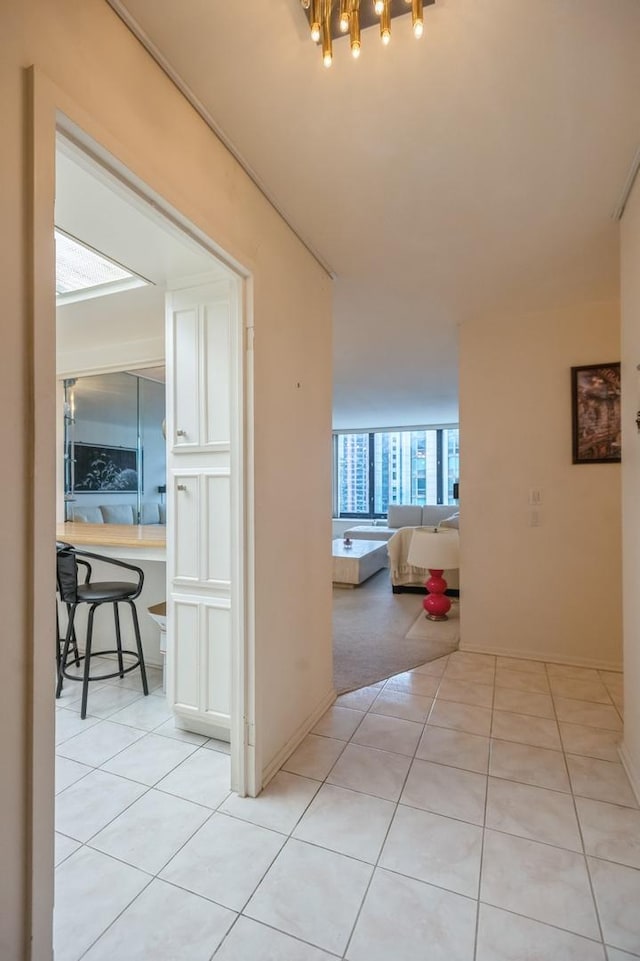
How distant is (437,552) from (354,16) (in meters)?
3.32

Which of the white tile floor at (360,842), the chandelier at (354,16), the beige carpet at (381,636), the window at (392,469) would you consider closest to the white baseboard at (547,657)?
the beige carpet at (381,636)

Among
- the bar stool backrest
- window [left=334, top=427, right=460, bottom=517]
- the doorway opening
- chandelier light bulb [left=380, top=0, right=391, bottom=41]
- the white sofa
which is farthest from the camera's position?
window [left=334, top=427, right=460, bottom=517]

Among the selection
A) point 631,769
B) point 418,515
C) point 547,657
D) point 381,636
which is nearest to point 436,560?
point 381,636

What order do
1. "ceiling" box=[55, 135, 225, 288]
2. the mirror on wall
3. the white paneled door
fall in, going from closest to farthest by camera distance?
"ceiling" box=[55, 135, 225, 288], the white paneled door, the mirror on wall

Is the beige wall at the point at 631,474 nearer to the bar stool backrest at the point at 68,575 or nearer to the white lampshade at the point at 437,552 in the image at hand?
the white lampshade at the point at 437,552

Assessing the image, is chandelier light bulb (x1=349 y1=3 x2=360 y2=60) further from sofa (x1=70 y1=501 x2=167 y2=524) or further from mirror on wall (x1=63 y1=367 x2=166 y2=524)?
sofa (x1=70 y1=501 x2=167 y2=524)

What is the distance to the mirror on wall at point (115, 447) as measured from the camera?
3.71m

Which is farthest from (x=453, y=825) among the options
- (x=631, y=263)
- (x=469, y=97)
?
(x=469, y=97)

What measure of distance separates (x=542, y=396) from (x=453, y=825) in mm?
2547

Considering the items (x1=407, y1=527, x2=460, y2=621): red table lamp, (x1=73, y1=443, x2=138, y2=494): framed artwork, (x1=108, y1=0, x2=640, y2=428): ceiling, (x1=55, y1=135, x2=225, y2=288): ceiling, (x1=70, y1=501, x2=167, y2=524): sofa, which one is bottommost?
(x1=407, y1=527, x2=460, y2=621): red table lamp

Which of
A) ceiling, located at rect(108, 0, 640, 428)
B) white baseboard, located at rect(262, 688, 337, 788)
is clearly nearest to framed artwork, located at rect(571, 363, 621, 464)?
ceiling, located at rect(108, 0, 640, 428)

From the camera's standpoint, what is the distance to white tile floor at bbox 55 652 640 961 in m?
1.18

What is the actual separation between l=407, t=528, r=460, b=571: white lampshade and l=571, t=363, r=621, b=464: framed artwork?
1.19 m

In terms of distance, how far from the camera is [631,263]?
1.83 metres
